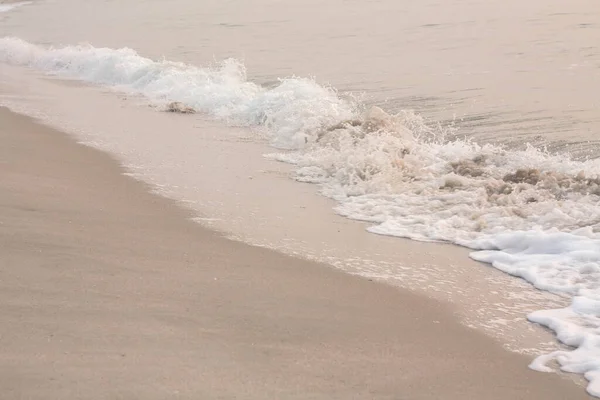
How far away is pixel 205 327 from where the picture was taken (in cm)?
396

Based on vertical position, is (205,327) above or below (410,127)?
below

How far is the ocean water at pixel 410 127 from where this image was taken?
5602mm

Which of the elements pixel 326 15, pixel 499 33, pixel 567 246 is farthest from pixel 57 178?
pixel 326 15

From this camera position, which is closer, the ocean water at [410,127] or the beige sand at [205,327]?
the beige sand at [205,327]

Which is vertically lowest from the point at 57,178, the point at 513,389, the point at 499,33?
the point at 513,389

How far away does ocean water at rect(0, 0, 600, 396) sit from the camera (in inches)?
221

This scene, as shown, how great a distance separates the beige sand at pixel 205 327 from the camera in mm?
3404

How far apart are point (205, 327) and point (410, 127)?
6519 mm

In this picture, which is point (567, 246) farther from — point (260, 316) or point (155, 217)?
point (155, 217)

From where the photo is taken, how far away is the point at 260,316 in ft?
13.8

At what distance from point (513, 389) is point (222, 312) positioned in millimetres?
1527

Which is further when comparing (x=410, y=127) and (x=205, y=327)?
(x=410, y=127)

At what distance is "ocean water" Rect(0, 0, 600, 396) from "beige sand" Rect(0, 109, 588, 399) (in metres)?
0.37

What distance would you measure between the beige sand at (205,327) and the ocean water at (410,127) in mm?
367
